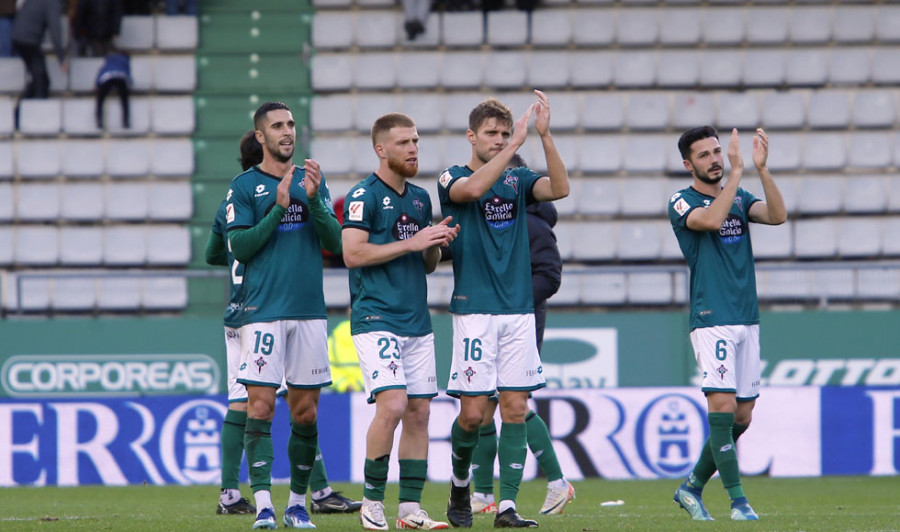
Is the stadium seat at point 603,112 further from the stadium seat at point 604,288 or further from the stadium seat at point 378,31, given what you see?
the stadium seat at point 604,288

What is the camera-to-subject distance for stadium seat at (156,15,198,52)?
1698 centimetres

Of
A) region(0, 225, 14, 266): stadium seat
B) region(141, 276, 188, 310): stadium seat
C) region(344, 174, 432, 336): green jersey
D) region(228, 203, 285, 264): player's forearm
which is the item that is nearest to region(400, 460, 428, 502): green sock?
region(344, 174, 432, 336): green jersey

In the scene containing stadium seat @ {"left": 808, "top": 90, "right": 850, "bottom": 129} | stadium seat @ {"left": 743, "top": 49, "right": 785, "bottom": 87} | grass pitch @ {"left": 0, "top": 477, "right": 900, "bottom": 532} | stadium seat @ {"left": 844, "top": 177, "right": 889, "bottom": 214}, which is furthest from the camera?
stadium seat @ {"left": 743, "top": 49, "right": 785, "bottom": 87}

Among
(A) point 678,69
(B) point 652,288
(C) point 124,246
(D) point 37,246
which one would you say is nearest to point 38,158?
(D) point 37,246

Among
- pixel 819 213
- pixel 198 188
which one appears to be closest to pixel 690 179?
pixel 819 213

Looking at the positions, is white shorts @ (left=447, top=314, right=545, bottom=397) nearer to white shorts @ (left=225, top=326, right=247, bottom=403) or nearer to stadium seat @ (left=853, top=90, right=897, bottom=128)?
white shorts @ (left=225, top=326, right=247, bottom=403)

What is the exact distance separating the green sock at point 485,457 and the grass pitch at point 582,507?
297 millimetres

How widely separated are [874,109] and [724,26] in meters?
2.25

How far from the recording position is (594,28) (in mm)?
16891

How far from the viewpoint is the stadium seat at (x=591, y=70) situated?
54.8 feet

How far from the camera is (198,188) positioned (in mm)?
16188

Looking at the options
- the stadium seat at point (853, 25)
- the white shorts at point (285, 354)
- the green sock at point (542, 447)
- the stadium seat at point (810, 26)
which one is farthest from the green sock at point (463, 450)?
the stadium seat at point (853, 25)

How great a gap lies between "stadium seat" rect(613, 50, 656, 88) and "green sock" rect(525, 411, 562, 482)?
887cm

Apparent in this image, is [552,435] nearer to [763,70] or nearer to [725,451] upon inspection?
[725,451]
